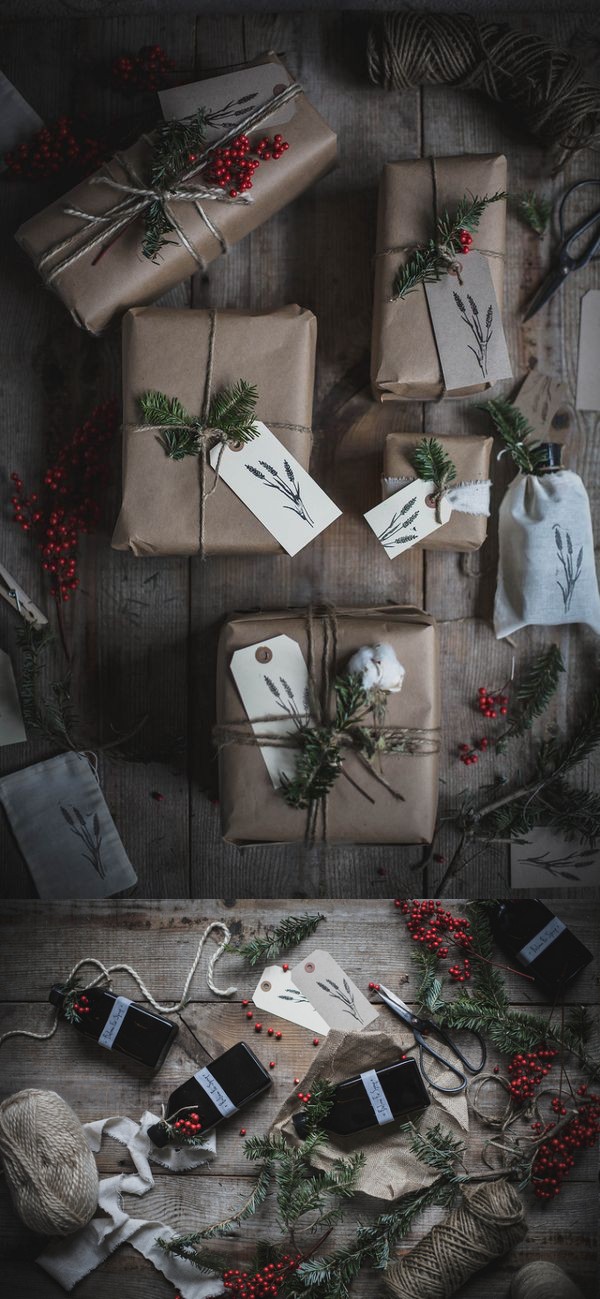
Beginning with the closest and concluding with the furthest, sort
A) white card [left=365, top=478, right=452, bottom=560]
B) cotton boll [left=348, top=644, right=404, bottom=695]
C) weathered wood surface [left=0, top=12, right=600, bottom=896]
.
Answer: cotton boll [left=348, top=644, right=404, bottom=695] < white card [left=365, top=478, right=452, bottom=560] < weathered wood surface [left=0, top=12, right=600, bottom=896]

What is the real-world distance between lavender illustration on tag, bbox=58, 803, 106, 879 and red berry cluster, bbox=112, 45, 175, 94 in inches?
46.2

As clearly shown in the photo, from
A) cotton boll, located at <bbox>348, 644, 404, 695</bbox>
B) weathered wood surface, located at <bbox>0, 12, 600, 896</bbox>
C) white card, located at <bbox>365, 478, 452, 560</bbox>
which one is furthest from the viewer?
weathered wood surface, located at <bbox>0, 12, 600, 896</bbox>

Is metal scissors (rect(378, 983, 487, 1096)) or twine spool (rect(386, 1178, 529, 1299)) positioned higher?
metal scissors (rect(378, 983, 487, 1096))

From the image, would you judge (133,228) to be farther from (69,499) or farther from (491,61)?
(491,61)

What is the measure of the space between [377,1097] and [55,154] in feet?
5.03

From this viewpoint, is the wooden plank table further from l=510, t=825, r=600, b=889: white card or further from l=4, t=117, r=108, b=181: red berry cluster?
l=4, t=117, r=108, b=181: red berry cluster

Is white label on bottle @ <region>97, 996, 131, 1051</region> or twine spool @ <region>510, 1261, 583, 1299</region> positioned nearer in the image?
twine spool @ <region>510, 1261, 583, 1299</region>

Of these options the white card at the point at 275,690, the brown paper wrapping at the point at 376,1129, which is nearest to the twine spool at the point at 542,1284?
the brown paper wrapping at the point at 376,1129

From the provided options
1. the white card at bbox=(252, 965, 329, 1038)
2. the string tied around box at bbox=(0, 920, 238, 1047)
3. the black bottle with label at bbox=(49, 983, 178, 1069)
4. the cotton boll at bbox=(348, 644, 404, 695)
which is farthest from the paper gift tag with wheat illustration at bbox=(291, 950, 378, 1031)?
the cotton boll at bbox=(348, 644, 404, 695)

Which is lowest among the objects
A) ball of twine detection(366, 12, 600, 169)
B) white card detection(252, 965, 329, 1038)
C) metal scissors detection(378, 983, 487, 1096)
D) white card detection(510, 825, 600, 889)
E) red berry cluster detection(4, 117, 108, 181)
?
metal scissors detection(378, 983, 487, 1096)

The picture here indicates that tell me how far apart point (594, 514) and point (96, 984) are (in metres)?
1.10

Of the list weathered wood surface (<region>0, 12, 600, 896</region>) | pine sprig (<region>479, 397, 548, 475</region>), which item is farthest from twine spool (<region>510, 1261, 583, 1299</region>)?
pine sprig (<region>479, 397, 548, 475</region>)

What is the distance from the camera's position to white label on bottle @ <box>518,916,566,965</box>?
142 centimetres

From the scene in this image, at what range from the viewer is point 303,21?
147 centimetres
